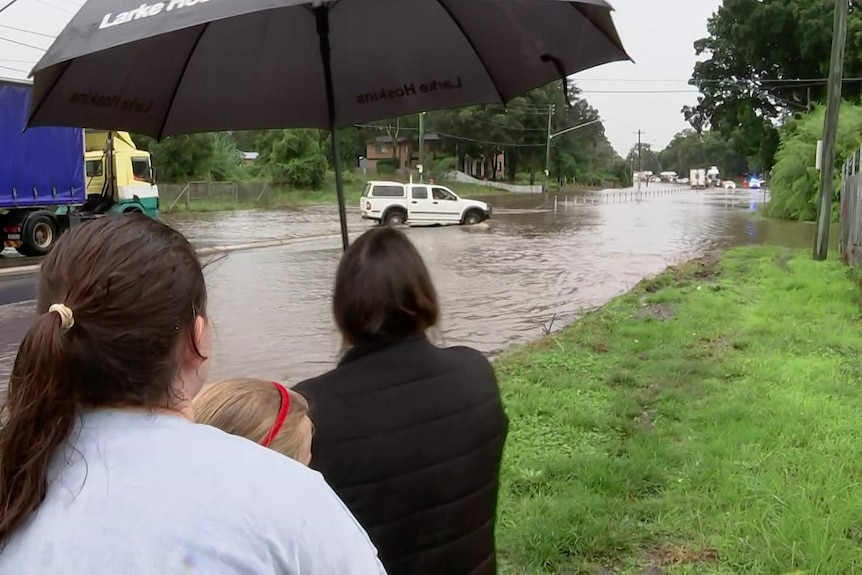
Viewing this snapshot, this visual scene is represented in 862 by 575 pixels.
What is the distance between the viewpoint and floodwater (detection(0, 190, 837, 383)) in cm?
938

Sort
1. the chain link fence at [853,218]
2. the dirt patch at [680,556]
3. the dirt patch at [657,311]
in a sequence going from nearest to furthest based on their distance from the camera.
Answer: the dirt patch at [680,556]
the dirt patch at [657,311]
the chain link fence at [853,218]

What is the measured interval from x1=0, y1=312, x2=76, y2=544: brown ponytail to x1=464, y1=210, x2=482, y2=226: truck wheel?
28.7 metres

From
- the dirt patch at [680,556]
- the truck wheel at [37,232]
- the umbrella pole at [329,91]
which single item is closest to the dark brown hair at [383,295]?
the umbrella pole at [329,91]

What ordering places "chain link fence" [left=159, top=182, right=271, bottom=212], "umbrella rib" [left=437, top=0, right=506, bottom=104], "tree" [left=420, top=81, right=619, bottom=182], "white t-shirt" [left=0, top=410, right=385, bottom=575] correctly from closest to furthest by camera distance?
"white t-shirt" [left=0, top=410, right=385, bottom=575], "umbrella rib" [left=437, top=0, right=506, bottom=104], "chain link fence" [left=159, top=182, right=271, bottom=212], "tree" [left=420, top=81, right=619, bottom=182]

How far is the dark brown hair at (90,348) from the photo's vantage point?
1.07 meters

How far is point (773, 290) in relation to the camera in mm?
11250

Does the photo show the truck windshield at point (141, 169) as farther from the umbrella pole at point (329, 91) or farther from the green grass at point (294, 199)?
the umbrella pole at point (329, 91)

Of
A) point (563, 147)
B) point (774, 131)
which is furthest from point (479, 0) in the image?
point (563, 147)

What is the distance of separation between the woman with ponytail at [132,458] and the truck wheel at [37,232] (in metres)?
18.5

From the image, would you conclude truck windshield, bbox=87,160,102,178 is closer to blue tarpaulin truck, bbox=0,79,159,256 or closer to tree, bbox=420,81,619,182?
blue tarpaulin truck, bbox=0,79,159,256

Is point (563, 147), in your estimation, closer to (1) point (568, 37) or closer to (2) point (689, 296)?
(2) point (689, 296)

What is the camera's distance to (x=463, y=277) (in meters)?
15.1

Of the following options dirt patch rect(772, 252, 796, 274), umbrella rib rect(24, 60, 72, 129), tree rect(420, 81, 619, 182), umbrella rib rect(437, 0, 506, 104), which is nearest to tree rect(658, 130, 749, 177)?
tree rect(420, 81, 619, 182)

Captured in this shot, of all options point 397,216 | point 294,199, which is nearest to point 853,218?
point 397,216
